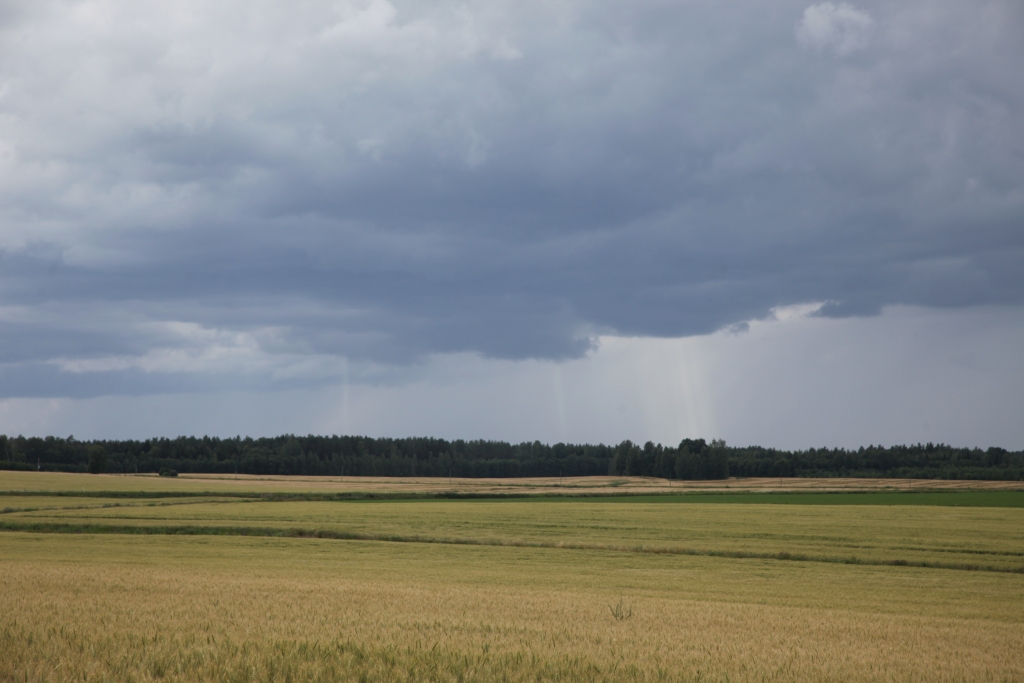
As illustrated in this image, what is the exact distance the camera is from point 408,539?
41.7 m

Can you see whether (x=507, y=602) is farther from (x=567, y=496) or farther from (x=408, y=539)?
(x=567, y=496)

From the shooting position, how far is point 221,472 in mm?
184375

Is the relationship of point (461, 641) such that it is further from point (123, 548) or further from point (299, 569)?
point (123, 548)

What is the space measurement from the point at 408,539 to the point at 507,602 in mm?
25024

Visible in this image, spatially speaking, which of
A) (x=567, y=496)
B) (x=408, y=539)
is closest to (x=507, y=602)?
(x=408, y=539)

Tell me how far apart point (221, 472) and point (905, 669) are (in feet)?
625

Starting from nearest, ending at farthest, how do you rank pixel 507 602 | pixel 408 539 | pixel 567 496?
pixel 507 602
pixel 408 539
pixel 567 496

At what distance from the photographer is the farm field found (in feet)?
35.1

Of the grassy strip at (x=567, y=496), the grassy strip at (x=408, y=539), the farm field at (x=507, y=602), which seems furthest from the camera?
the grassy strip at (x=567, y=496)

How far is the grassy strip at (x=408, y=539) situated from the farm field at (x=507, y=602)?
188mm

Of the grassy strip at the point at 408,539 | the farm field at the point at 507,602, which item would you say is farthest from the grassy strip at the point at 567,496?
the grassy strip at the point at 408,539

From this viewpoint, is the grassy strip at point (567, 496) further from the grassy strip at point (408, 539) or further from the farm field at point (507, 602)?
the grassy strip at point (408, 539)

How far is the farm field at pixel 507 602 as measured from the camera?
10703 millimetres

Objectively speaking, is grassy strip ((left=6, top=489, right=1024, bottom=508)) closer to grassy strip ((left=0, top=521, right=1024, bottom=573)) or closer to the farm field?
the farm field
